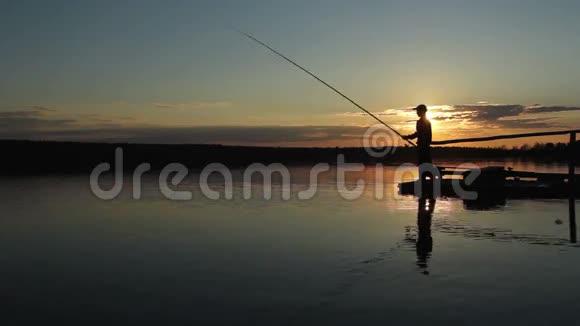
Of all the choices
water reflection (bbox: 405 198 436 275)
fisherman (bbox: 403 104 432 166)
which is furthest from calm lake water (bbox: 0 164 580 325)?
fisherman (bbox: 403 104 432 166)

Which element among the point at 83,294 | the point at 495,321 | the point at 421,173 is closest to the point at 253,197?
the point at 421,173

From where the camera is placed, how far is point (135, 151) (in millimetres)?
84562

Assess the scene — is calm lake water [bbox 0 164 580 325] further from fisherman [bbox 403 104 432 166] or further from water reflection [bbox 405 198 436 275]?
fisherman [bbox 403 104 432 166]

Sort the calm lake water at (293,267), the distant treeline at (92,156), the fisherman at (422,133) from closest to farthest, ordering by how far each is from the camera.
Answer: the calm lake water at (293,267)
the fisherman at (422,133)
the distant treeline at (92,156)

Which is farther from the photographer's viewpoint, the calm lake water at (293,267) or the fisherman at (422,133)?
the fisherman at (422,133)

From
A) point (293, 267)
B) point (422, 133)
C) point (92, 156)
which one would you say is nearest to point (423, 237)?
point (293, 267)

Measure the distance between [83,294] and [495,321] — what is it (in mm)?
5353

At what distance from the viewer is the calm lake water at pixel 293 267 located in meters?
7.29

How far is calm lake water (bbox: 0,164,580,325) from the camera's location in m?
7.29

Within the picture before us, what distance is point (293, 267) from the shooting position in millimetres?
9867

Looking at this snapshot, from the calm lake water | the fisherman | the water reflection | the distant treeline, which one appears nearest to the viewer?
the calm lake water

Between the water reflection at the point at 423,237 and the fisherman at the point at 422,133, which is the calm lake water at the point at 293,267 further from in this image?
the fisherman at the point at 422,133

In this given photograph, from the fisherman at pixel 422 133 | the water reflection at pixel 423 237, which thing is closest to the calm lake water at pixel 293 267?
the water reflection at pixel 423 237

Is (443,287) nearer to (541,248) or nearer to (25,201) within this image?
(541,248)
